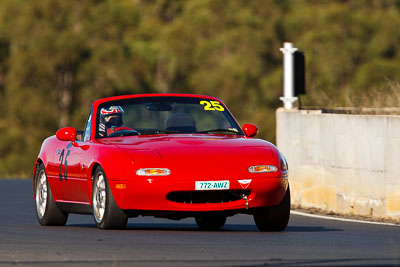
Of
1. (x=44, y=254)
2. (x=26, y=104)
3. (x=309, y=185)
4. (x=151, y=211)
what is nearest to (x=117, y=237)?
(x=151, y=211)

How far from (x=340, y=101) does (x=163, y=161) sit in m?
14.4

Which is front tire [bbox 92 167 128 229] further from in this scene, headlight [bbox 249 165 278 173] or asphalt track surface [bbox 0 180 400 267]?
headlight [bbox 249 165 278 173]

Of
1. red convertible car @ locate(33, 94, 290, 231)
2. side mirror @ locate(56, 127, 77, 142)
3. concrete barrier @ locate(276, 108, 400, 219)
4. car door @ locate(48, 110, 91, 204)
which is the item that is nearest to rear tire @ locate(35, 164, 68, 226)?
car door @ locate(48, 110, 91, 204)

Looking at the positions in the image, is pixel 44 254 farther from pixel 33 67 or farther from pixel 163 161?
pixel 33 67

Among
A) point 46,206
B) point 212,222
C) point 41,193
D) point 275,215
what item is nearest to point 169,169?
point 275,215

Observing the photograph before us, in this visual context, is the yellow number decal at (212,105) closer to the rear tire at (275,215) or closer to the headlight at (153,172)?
the rear tire at (275,215)

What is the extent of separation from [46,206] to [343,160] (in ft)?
17.2

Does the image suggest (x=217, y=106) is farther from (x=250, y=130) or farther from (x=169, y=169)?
(x=169, y=169)

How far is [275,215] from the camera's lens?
12.0 m

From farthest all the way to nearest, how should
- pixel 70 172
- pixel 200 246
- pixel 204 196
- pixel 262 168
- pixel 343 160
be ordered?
pixel 343 160 < pixel 70 172 < pixel 262 168 < pixel 204 196 < pixel 200 246

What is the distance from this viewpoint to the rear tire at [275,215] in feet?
39.2

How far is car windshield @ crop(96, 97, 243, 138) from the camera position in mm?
12805

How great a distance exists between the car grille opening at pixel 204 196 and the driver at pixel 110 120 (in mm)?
1627

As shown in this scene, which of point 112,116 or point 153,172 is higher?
point 112,116
